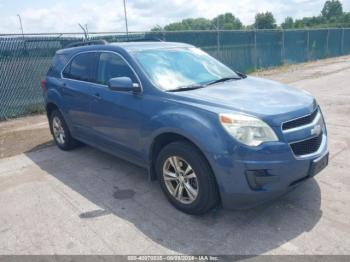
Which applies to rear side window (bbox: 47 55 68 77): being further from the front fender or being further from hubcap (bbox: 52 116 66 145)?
the front fender

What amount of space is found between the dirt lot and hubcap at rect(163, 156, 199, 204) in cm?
21

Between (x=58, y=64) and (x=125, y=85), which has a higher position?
(x=58, y=64)

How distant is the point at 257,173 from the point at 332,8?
100793 millimetres

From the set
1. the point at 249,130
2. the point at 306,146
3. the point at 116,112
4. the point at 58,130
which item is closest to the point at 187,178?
the point at 249,130

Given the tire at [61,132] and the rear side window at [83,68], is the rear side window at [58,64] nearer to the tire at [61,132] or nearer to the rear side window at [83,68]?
the rear side window at [83,68]

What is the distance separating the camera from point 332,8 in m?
88.2

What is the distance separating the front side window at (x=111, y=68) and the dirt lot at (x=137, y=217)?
1.34m

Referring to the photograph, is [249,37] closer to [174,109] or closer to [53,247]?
[174,109]

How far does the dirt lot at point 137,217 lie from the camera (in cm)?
294

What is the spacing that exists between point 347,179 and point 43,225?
11.7 ft

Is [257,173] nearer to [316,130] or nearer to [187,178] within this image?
[187,178]

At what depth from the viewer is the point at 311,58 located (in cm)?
2159

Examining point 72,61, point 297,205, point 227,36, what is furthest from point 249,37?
point 297,205

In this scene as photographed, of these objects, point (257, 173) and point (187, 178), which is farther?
point (187, 178)
